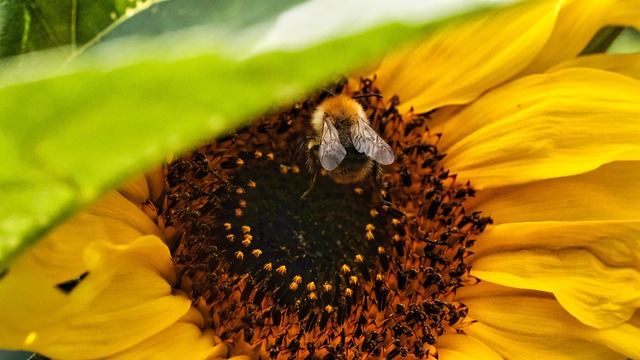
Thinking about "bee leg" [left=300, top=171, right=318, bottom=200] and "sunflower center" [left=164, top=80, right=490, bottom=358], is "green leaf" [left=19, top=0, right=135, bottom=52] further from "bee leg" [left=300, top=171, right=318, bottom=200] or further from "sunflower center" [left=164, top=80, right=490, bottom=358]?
"bee leg" [left=300, top=171, right=318, bottom=200]

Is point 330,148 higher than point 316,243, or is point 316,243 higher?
point 330,148

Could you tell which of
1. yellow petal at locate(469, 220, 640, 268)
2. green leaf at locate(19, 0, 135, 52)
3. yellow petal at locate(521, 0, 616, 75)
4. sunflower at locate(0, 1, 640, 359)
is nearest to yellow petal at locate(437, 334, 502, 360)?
sunflower at locate(0, 1, 640, 359)

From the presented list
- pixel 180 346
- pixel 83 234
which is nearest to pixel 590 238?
pixel 180 346

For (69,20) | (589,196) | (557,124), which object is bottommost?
(589,196)

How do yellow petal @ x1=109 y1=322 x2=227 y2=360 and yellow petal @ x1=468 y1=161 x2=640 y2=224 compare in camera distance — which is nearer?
yellow petal @ x1=109 y1=322 x2=227 y2=360

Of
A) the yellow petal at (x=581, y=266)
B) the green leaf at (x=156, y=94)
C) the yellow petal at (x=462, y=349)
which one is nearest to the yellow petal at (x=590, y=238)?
the yellow petal at (x=581, y=266)

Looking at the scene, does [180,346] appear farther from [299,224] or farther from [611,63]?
[611,63]
